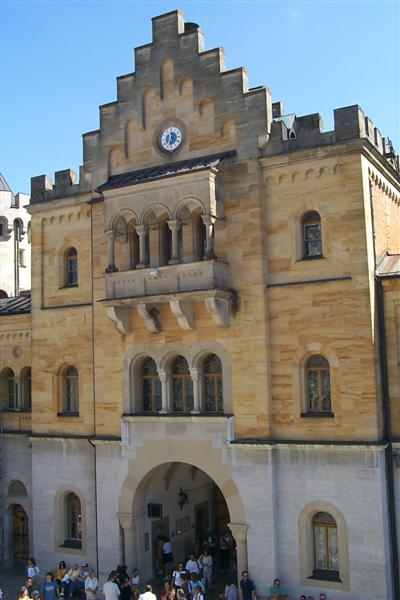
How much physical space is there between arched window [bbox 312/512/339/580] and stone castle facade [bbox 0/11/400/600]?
2.0 inches

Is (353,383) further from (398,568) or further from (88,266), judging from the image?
(88,266)

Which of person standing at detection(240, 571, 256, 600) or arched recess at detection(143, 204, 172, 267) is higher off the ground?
arched recess at detection(143, 204, 172, 267)

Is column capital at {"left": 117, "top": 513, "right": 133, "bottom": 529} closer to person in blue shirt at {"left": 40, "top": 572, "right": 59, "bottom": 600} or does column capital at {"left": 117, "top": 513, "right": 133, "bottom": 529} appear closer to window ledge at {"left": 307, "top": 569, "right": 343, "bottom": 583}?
person in blue shirt at {"left": 40, "top": 572, "right": 59, "bottom": 600}

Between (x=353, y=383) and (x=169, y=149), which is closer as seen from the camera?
(x=353, y=383)

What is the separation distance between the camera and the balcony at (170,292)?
76.8 feet

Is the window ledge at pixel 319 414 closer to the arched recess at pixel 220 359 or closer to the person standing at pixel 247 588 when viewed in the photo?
the arched recess at pixel 220 359

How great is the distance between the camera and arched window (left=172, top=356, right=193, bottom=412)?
2519 centimetres

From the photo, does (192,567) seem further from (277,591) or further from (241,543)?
(277,591)

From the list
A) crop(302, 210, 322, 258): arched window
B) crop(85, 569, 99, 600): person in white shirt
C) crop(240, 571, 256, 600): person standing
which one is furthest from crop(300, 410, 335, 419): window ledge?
crop(85, 569, 99, 600): person in white shirt

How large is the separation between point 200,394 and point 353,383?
5543mm

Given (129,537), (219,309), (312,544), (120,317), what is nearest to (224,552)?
(129,537)

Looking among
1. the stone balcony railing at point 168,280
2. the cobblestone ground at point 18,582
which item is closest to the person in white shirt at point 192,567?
the cobblestone ground at point 18,582

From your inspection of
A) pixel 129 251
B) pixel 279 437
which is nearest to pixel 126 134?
pixel 129 251

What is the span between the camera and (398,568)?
70.7ft
